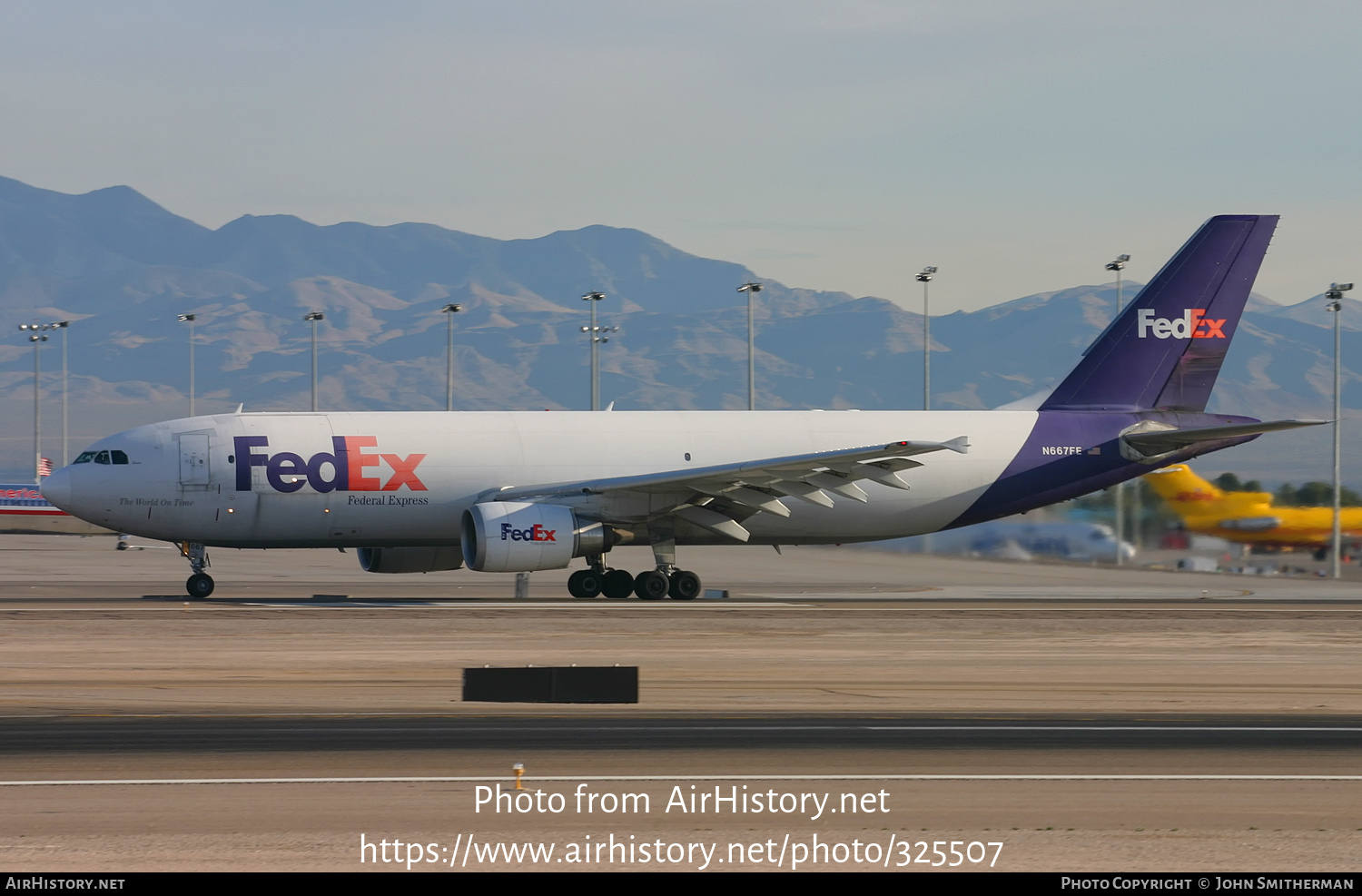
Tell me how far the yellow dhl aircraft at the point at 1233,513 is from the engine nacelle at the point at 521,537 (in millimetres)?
19059

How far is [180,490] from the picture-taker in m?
33.9

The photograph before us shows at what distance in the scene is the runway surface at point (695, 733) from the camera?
11.3 metres

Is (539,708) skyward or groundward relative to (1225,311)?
groundward

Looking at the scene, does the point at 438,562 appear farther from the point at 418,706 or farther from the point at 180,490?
the point at 418,706

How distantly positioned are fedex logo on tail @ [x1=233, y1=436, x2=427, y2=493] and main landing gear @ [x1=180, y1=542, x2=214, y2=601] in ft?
6.60

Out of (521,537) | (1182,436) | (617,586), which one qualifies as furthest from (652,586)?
(1182,436)

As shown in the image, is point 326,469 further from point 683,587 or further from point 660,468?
point 683,587

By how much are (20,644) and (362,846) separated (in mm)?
15980

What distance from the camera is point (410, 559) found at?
120 ft

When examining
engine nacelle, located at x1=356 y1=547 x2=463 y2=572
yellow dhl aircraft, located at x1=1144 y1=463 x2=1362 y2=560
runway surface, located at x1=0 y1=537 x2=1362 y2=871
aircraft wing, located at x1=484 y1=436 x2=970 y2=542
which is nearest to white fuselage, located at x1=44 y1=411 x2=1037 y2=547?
aircraft wing, located at x1=484 y1=436 x2=970 y2=542

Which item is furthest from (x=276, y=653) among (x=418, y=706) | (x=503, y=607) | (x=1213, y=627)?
(x=1213, y=627)

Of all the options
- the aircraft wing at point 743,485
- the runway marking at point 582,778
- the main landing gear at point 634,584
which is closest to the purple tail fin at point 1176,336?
the aircraft wing at point 743,485

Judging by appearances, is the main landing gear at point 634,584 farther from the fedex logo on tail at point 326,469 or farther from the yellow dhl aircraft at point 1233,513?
the yellow dhl aircraft at point 1233,513

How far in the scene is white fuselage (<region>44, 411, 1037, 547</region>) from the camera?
34.1m
